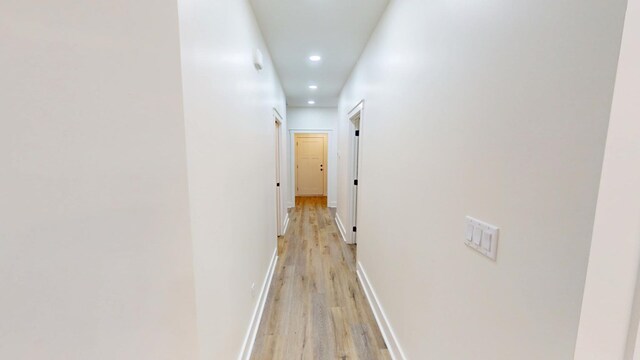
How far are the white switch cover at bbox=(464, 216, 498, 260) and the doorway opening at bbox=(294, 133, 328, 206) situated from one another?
6224 mm

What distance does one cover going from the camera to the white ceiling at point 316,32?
2.03 metres

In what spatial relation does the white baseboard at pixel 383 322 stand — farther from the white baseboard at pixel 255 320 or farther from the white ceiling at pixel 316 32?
the white ceiling at pixel 316 32

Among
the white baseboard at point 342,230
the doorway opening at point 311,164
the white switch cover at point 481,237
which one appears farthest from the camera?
the doorway opening at point 311,164

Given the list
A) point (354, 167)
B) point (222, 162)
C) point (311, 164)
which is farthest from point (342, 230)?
point (222, 162)

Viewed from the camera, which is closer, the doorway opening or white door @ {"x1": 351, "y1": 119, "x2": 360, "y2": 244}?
white door @ {"x1": 351, "y1": 119, "x2": 360, "y2": 244}

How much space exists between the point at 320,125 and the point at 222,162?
228 inches

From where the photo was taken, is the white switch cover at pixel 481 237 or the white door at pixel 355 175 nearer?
the white switch cover at pixel 481 237

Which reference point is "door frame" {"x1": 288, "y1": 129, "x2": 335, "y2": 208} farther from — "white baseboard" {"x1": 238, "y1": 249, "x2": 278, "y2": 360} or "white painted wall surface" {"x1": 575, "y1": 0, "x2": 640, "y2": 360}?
"white painted wall surface" {"x1": 575, "y1": 0, "x2": 640, "y2": 360}

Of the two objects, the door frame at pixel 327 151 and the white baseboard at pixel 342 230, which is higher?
the door frame at pixel 327 151

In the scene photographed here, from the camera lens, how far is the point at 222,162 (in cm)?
129

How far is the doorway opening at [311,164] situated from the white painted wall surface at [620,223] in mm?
6672

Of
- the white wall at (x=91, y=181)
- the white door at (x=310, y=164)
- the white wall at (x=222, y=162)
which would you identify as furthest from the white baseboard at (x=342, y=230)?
the white wall at (x=91, y=181)

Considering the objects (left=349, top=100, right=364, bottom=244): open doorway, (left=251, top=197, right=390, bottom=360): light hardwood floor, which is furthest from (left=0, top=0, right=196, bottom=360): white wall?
(left=349, top=100, right=364, bottom=244): open doorway

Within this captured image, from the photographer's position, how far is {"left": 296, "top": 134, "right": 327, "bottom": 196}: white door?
7277mm
